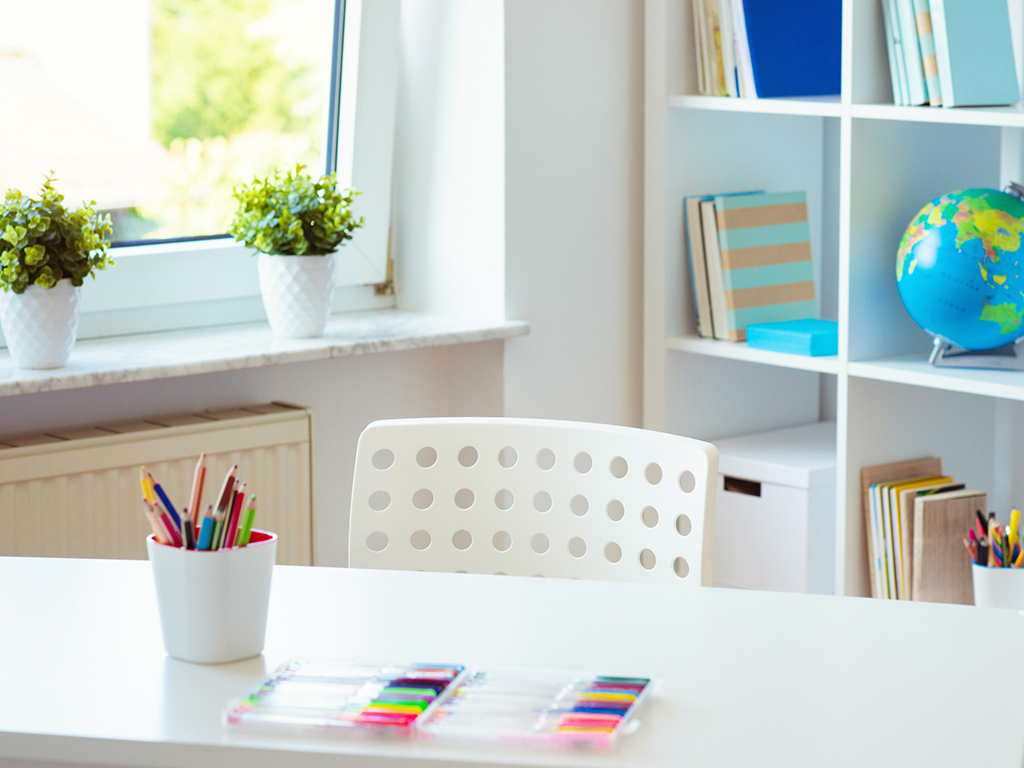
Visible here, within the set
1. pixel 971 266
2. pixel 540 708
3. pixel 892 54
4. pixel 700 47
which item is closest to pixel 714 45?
pixel 700 47

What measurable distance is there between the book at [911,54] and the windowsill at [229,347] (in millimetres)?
754

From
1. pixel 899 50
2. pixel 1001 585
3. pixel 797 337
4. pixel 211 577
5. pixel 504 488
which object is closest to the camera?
pixel 211 577

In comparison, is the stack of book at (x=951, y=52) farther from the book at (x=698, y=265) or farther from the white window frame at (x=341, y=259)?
the white window frame at (x=341, y=259)

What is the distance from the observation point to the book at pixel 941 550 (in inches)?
87.9

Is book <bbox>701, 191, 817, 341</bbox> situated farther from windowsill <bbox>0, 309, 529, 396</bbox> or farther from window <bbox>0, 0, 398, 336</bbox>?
window <bbox>0, 0, 398, 336</bbox>

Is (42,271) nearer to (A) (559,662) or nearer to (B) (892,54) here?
(A) (559,662)

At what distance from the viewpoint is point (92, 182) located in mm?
2223

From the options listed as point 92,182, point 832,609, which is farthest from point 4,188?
point 832,609

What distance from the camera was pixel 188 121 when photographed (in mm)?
2309

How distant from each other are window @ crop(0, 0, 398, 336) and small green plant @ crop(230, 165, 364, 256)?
0.15 m

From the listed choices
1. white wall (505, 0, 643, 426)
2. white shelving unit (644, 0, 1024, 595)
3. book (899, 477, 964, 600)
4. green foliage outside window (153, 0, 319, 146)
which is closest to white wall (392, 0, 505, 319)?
white wall (505, 0, 643, 426)

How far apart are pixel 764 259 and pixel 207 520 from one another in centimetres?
162

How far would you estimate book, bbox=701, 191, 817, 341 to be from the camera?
2.45 m

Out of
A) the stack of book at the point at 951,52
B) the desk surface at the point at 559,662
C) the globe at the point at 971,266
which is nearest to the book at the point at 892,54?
the stack of book at the point at 951,52
